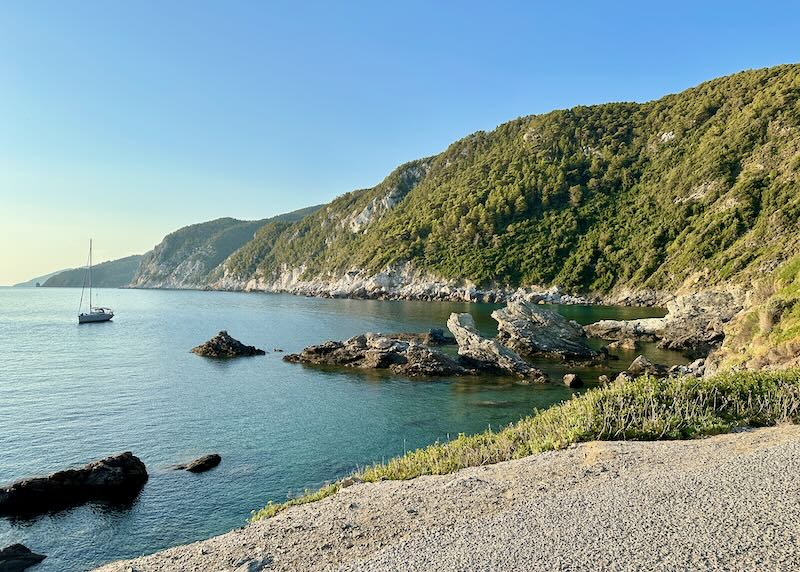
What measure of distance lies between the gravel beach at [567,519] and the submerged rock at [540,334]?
4127cm

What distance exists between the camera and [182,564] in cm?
1128

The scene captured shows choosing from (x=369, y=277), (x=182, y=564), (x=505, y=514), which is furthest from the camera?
(x=369, y=277)

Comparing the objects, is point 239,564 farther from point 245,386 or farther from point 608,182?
point 608,182

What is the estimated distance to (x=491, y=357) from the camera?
48750 millimetres

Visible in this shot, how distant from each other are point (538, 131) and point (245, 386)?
156 metres

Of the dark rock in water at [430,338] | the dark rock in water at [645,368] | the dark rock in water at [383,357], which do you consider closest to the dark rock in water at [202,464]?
the dark rock in water at [383,357]

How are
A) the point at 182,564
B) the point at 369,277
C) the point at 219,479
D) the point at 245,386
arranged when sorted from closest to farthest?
1. the point at 182,564
2. the point at 219,479
3. the point at 245,386
4. the point at 369,277

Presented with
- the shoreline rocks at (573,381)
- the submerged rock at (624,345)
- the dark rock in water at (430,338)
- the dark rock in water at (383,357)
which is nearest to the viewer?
the shoreline rocks at (573,381)

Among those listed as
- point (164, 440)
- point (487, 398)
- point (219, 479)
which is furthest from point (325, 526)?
point (487, 398)

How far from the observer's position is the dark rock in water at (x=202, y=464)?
24.1 m

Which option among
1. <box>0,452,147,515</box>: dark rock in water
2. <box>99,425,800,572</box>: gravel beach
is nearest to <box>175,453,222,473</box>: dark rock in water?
<box>0,452,147,515</box>: dark rock in water

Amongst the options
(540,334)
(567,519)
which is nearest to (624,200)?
(540,334)

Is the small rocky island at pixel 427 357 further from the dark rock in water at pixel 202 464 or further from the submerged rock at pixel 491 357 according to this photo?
the dark rock in water at pixel 202 464

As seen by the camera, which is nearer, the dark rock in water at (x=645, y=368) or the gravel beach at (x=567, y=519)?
the gravel beach at (x=567, y=519)
